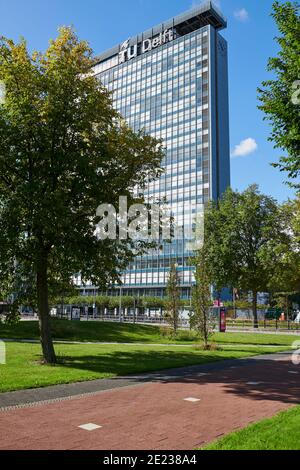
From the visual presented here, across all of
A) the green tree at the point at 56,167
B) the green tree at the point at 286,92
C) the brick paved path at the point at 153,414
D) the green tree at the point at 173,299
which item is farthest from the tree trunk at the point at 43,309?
the green tree at the point at 173,299

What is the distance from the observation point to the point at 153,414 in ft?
29.0

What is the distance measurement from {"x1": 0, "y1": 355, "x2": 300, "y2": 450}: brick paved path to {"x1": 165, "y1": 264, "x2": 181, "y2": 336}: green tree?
19.9 metres

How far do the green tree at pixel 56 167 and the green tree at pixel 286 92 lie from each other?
5.98m

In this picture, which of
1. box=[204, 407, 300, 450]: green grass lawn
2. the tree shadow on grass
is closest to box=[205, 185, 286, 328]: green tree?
the tree shadow on grass

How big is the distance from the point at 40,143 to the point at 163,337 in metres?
21.9

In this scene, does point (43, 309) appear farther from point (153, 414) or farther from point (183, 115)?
point (183, 115)

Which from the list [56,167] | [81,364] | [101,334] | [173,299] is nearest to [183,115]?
[173,299]

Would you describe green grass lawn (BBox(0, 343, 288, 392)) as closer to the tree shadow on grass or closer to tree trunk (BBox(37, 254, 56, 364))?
the tree shadow on grass

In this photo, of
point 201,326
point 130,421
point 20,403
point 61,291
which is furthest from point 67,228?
point 201,326

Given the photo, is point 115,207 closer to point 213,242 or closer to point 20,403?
point 20,403

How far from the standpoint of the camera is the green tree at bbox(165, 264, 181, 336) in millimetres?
33875

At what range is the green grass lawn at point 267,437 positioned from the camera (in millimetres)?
6436

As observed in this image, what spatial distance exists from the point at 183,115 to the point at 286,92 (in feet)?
353

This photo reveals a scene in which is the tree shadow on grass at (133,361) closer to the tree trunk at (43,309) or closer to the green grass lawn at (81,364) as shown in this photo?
the green grass lawn at (81,364)
